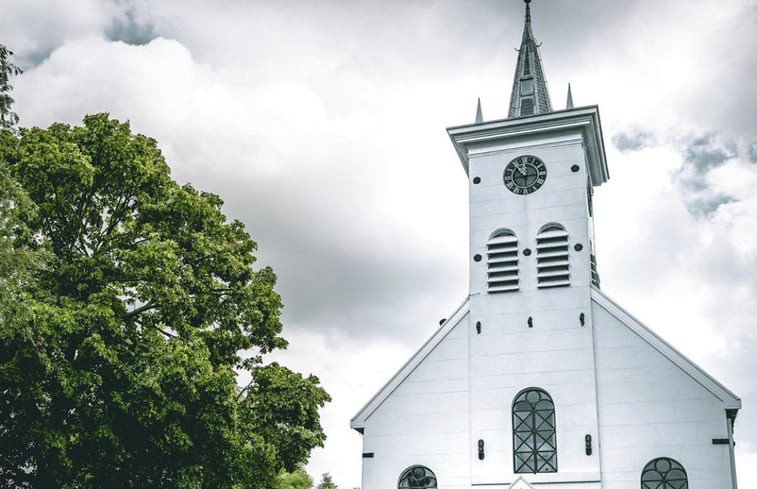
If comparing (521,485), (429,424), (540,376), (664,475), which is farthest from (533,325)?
(664,475)

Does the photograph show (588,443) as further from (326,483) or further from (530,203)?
(326,483)

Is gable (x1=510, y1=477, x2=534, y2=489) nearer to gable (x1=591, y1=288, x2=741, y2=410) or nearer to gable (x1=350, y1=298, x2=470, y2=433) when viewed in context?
gable (x1=350, y1=298, x2=470, y2=433)

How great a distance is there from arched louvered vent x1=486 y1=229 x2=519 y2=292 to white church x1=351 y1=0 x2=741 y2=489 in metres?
0.04

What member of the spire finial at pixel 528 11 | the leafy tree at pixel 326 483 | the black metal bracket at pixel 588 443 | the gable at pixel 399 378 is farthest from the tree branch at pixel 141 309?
the leafy tree at pixel 326 483

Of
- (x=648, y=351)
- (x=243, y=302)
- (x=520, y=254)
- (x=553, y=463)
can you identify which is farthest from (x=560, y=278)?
(x=243, y=302)

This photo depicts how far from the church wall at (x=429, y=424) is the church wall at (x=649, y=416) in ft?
13.5

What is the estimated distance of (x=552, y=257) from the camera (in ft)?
83.0

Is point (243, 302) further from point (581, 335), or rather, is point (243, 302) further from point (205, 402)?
point (581, 335)

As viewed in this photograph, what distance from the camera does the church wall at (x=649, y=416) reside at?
21.5 meters

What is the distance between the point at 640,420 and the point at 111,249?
49.0ft

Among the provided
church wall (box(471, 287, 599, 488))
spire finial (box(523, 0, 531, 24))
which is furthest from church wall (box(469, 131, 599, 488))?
spire finial (box(523, 0, 531, 24))

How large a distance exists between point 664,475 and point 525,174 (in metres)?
10.3

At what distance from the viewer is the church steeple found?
28.8m

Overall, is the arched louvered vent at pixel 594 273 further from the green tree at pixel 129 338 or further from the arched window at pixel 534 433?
the green tree at pixel 129 338
